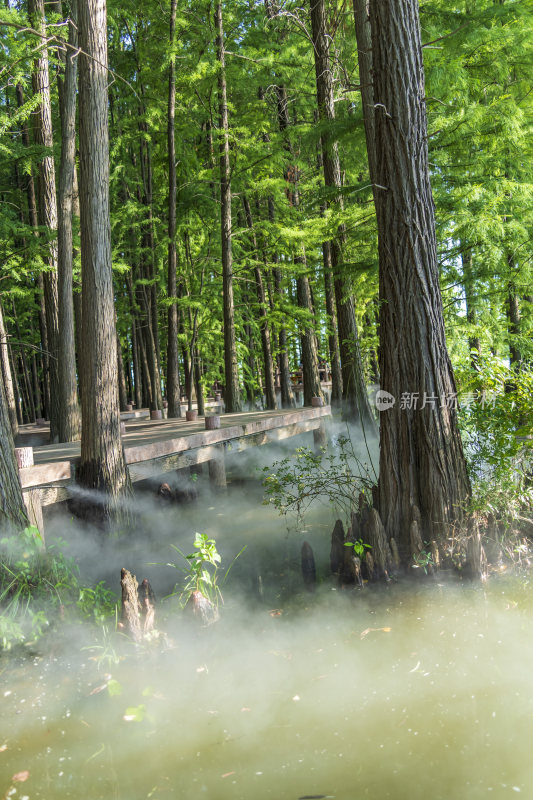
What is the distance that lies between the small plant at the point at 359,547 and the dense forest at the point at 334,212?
0.27 metres

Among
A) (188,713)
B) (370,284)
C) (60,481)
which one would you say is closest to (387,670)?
(188,713)

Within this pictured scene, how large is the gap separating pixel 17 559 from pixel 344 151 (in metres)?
7.44

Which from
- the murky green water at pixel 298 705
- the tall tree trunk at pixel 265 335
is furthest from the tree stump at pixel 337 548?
the tall tree trunk at pixel 265 335

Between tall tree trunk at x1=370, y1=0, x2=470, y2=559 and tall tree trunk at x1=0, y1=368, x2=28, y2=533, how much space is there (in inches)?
127

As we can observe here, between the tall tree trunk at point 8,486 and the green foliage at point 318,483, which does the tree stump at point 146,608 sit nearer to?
the tall tree trunk at point 8,486

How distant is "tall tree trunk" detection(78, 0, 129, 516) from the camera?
6.80 metres

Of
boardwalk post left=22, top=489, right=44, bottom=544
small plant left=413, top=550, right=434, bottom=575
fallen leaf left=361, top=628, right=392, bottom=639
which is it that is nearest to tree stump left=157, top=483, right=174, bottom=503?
boardwalk post left=22, top=489, right=44, bottom=544

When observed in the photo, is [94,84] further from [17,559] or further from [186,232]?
[186,232]

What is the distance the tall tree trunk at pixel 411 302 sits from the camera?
541 cm

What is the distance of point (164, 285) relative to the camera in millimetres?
17531

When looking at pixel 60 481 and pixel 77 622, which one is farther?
pixel 60 481

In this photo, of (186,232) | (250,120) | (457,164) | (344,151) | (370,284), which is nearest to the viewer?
(457,164)
